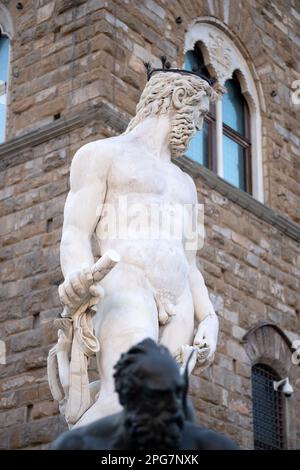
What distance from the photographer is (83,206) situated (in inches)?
212

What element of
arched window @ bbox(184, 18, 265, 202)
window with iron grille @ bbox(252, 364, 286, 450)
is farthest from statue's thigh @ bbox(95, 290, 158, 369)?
arched window @ bbox(184, 18, 265, 202)

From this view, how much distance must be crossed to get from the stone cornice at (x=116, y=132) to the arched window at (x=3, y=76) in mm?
493

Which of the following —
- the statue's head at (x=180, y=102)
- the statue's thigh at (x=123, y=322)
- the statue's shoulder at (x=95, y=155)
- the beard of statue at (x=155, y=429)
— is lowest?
the beard of statue at (x=155, y=429)

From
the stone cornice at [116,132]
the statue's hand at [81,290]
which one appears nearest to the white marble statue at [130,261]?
the statue's hand at [81,290]

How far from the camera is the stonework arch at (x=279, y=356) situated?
40.4ft

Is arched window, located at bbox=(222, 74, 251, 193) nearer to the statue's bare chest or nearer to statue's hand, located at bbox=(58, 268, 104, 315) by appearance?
the statue's bare chest

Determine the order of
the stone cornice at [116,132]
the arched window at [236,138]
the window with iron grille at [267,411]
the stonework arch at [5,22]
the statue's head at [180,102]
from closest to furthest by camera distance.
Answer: the statue's head at [180,102] < the stone cornice at [116,132] < the window with iron grille at [267,411] < the stonework arch at [5,22] < the arched window at [236,138]

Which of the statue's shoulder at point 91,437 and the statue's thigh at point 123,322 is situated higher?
the statue's thigh at point 123,322

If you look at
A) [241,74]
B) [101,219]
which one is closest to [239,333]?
[241,74]

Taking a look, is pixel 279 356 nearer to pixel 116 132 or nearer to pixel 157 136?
pixel 116 132

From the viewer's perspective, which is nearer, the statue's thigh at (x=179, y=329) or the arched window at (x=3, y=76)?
the statue's thigh at (x=179, y=329)

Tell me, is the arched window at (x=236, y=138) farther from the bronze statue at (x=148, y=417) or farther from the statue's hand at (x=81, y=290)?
the bronze statue at (x=148, y=417)

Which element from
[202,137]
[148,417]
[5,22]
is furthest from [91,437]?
[5,22]

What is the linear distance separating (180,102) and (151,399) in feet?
10.1
